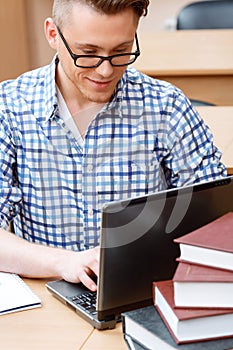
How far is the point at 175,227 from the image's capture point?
4.01 feet

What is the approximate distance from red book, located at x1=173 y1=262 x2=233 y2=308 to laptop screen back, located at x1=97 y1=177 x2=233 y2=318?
0.40 ft

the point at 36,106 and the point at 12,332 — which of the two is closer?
the point at 12,332

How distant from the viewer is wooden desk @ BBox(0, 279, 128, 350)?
4.07ft

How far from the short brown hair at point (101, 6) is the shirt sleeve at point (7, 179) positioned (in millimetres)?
285

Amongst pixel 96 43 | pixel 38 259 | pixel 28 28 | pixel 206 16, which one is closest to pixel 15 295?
pixel 38 259

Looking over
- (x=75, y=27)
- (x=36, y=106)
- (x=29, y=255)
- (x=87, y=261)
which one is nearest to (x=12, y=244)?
(x=29, y=255)

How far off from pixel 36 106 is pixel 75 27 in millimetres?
266

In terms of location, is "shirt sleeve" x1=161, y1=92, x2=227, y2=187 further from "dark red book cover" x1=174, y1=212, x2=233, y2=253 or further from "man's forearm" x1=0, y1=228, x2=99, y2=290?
"dark red book cover" x1=174, y1=212, x2=233, y2=253

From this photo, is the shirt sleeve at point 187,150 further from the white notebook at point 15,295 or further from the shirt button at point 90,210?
the white notebook at point 15,295

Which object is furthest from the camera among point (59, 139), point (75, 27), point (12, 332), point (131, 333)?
point (59, 139)

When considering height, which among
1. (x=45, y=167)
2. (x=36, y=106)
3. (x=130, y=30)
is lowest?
(x=45, y=167)

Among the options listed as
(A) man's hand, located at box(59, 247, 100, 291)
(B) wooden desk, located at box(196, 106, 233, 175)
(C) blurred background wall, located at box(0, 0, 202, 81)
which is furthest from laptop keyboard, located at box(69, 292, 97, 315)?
(C) blurred background wall, located at box(0, 0, 202, 81)

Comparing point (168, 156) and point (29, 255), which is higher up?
point (168, 156)

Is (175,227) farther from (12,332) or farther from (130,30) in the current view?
(130,30)
